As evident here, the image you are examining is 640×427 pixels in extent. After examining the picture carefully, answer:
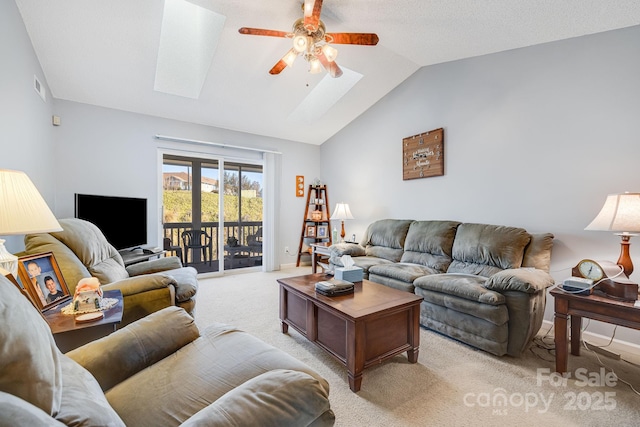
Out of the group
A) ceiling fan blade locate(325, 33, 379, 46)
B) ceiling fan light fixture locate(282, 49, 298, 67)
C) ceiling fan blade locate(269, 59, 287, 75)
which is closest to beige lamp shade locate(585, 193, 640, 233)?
ceiling fan blade locate(325, 33, 379, 46)

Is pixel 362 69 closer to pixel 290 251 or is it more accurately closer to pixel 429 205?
pixel 429 205

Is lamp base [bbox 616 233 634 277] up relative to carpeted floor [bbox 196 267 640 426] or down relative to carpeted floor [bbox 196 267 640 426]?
up

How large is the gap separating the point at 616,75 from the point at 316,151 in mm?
4126

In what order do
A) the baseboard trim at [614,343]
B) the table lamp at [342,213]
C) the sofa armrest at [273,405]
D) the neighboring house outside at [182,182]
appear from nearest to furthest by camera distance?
the sofa armrest at [273,405]
the baseboard trim at [614,343]
the neighboring house outside at [182,182]
the table lamp at [342,213]

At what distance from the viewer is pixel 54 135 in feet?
10.7

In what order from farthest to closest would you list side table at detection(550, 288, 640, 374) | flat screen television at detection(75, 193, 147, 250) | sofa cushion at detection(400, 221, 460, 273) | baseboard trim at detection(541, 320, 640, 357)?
sofa cushion at detection(400, 221, 460, 273)
flat screen television at detection(75, 193, 147, 250)
baseboard trim at detection(541, 320, 640, 357)
side table at detection(550, 288, 640, 374)

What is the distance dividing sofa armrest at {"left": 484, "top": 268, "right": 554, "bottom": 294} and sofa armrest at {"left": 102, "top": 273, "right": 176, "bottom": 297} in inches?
94.9

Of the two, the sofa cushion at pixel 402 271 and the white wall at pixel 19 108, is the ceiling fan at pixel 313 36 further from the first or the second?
the sofa cushion at pixel 402 271

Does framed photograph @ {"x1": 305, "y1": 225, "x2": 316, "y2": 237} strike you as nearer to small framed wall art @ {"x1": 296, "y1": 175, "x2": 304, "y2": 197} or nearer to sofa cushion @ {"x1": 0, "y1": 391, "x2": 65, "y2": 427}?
small framed wall art @ {"x1": 296, "y1": 175, "x2": 304, "y2": 197}

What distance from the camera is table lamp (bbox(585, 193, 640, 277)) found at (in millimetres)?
1822

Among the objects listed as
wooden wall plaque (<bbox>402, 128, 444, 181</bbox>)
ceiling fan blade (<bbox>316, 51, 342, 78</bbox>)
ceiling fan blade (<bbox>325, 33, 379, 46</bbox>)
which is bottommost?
wooden wall plaque (<bbox>402, 128, 444, 181</bbox>)

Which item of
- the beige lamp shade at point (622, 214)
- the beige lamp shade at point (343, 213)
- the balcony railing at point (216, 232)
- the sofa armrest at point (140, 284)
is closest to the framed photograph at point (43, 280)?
the sofa armrest at point (140, 284)

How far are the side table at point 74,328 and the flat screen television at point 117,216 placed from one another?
185 cm

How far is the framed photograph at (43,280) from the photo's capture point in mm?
1391
